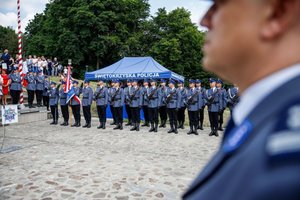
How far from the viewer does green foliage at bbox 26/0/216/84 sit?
3597cm

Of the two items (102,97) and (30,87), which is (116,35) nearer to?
(30,87)

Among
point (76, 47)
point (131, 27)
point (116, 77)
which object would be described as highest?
point (131, 27)

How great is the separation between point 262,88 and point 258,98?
2 centimetres

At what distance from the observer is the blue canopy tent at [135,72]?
14773 mm

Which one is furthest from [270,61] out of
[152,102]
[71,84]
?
[71,84]

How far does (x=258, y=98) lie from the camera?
2.07 feet

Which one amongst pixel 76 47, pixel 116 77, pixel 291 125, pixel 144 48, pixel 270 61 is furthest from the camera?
pixel 144 48

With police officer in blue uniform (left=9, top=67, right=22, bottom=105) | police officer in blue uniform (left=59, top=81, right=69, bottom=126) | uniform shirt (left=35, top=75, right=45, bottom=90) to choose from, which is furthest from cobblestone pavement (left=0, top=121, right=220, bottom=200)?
uniform shirt (left=35, top=75, right=45, bottom=90)

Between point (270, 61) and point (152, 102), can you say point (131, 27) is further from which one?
point (270, 61)

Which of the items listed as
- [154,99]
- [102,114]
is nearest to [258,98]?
[154,99]

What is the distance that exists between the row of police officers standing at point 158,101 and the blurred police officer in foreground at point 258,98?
11107 mm

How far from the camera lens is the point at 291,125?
51 cm

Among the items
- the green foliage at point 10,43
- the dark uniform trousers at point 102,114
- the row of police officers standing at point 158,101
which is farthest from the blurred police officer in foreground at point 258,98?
the green foliage at point 10,43

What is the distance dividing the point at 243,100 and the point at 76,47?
3708 centimetres
